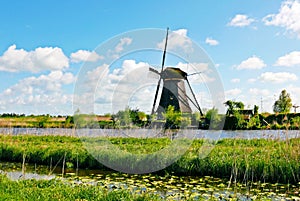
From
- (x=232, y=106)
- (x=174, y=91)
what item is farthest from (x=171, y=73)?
(x=232, y=106)

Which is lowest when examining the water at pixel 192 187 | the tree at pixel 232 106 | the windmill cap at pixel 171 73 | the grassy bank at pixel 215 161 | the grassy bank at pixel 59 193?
the water at pixel 192 187

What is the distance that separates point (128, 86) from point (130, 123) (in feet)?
17.4

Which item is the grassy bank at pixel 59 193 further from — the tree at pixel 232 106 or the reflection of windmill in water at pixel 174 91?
the tree at pixel 232 106

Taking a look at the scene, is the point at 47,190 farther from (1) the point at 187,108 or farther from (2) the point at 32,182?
(1) the point at 187,108

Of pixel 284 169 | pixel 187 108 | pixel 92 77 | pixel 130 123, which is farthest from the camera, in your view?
pixel 187 108

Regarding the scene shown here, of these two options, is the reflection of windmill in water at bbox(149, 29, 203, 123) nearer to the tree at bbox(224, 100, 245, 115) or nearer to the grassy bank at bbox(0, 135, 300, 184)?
the tree at bbox(224, 100, 245, 115)

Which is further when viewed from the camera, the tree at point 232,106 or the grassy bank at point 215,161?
the tree at point 232,106

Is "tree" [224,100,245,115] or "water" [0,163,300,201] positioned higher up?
"tree" [224,100,245,115]

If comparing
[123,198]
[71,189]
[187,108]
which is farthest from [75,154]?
[187,108]

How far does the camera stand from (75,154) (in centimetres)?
1027

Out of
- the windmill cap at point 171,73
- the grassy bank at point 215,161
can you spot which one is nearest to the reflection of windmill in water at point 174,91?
the windmill cap at point 171,73

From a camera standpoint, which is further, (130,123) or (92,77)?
(130,123)

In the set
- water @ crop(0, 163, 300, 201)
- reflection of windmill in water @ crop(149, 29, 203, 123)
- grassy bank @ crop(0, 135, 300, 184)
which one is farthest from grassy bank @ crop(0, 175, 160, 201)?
reflection of windmill in water @ crop(149, 29, 203, 123)

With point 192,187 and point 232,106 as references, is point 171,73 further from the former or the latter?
point 192,187
